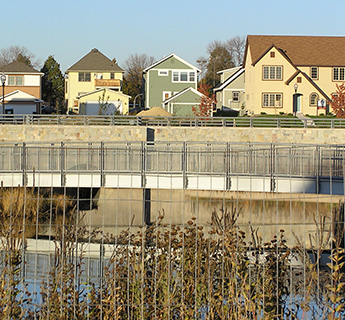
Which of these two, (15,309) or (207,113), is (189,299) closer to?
(15,309)

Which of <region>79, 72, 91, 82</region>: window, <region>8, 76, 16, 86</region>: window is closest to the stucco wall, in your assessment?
<region>8, 76, 16, 86</region>: window

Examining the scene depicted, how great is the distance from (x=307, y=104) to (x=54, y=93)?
35.1 m

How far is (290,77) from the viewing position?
48031 mm

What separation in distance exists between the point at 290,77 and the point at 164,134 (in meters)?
18.7

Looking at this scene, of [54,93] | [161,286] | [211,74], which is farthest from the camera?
[211,74]

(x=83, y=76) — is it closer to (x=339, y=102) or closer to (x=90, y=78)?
(x=90, y=78)

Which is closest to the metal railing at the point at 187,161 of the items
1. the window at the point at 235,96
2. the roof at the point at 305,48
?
the roof at the point at 305,48

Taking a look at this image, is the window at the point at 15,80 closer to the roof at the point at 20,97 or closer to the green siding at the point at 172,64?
the roof at the point at 20,97

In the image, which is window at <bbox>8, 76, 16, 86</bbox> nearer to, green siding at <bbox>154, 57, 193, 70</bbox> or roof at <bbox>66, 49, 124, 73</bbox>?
roof at <bbox>66, 49, 124, 73</bbox>

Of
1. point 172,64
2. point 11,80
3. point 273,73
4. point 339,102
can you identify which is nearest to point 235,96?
point 172,64

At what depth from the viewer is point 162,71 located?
59000 millimetres

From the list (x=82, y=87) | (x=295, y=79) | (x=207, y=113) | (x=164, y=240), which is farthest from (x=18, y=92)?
(x=164, y=240)

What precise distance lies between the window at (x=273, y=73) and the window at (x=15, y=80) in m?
24.6

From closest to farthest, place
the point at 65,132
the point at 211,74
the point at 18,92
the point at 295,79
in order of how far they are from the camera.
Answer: the point at 65,132 → the point at 295,79 → the point at 18,92 → the point at 211,74
